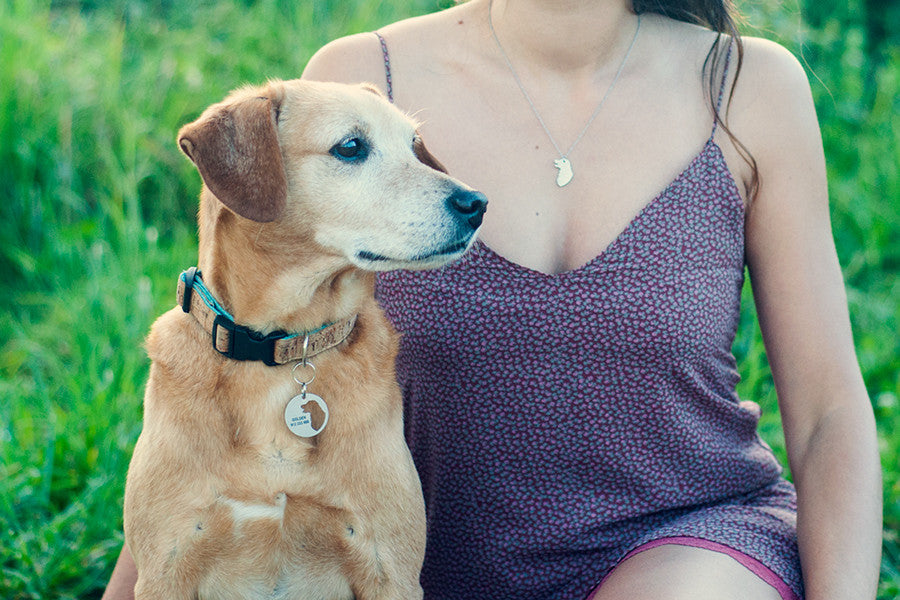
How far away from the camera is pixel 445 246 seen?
6.43 ft

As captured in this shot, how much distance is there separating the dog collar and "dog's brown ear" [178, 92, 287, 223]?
214 millimetres

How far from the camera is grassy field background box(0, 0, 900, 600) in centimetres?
294

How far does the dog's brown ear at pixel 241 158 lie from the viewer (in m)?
1.86

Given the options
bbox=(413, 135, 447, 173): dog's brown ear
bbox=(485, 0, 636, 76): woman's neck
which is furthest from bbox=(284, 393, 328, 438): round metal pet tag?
bbox=(485, 0, 636, 76): woman's neck

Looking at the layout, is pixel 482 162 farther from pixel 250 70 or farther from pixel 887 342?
pixel 250 70

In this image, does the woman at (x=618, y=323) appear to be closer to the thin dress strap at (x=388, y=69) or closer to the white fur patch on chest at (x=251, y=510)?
the thin dress strap at (x=388, y=69)

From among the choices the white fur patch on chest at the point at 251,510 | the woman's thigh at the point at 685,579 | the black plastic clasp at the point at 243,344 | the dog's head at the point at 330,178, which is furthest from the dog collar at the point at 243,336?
the woman's thigh at the point at 685,579

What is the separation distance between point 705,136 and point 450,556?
1214 mm

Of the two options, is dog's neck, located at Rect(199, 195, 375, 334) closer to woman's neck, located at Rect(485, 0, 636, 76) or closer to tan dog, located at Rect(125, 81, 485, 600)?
tan dog, located at Rect(125, 81, 485, 600)

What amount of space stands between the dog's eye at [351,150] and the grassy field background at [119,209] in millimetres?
1184

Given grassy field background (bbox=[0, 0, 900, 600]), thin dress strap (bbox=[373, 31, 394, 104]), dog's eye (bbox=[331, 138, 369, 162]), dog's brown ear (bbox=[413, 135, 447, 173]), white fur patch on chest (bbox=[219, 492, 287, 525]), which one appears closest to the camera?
white fur patch on chest (bbox=[219, 492, 287, 525])

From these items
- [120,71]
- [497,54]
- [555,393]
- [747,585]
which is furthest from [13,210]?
[747,585]

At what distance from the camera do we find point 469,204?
6.46ft

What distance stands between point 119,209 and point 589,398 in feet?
9.28
